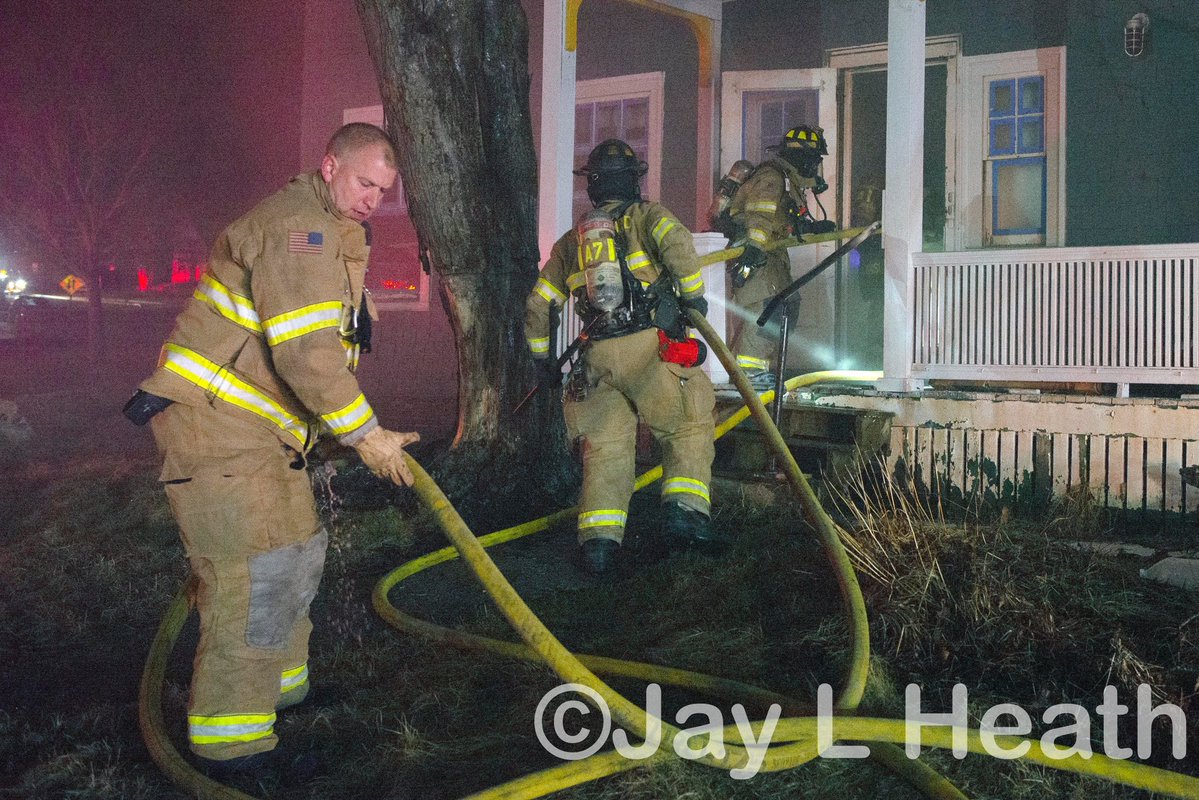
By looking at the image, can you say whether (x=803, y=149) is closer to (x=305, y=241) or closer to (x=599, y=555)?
(x=599, y=555)

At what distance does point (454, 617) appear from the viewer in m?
4.54

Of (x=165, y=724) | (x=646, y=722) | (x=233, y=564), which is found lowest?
(x=165, y=724)

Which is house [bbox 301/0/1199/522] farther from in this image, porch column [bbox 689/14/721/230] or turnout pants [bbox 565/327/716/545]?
turnout pants [bbox 565/327/716/545]

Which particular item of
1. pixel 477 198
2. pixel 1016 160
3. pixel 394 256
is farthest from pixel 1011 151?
pixel 394 256

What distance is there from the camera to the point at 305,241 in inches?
118

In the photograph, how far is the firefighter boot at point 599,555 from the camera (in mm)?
4895

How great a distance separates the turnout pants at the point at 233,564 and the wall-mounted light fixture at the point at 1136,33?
7.49 meters

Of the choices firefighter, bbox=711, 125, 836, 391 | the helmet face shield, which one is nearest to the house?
firefighter, bbox=711, 125, 836, 391

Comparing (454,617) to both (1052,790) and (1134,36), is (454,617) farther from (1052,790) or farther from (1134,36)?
(1134,36)

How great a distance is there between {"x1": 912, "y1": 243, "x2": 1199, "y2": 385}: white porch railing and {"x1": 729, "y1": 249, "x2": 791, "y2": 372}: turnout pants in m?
1.12

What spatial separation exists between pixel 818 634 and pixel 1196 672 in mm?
1257

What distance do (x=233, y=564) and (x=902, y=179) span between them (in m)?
5.30

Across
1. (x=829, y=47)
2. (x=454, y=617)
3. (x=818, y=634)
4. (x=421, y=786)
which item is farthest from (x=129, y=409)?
(x=829, y=47)

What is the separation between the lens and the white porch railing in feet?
19.5
